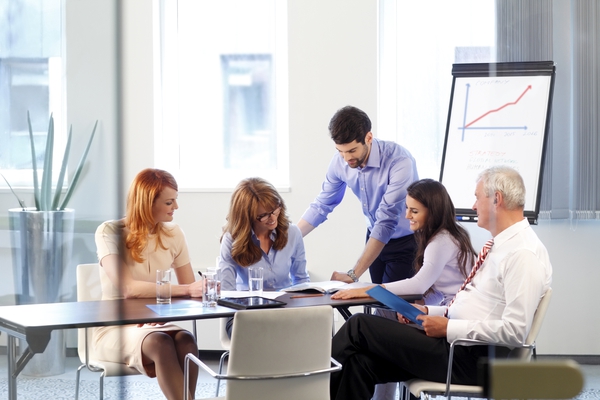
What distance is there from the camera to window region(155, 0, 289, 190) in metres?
4.39

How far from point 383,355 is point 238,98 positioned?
258cm

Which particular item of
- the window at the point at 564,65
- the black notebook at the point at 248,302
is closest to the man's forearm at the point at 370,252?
the black notebook at the point at 248,302

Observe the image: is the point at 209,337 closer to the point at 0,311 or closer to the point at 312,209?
the point at 312,209

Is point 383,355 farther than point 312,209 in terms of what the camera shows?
No

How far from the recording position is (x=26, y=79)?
0.72 m

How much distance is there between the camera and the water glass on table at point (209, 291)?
2377mm

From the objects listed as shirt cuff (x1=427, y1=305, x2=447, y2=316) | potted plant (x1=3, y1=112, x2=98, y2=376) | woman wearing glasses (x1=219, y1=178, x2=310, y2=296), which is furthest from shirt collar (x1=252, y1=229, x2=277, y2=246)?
potted plant (x1=3, y1=112, x2=98, y2=376)

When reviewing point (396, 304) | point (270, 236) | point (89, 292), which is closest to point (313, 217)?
point (270, 236)

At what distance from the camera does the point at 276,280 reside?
2.81m

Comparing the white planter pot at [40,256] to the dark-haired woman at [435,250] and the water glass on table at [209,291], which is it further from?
the dark-haired woman at [435,250]

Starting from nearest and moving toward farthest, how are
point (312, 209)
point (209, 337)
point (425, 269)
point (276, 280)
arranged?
point (425, 269), point (276, 280), point (312, 209), point (209, 337)

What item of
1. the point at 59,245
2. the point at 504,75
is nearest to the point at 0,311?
the point at 59,245

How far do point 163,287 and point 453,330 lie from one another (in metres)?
1.02

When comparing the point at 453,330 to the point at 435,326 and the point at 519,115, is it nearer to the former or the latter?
the point at 435,326
